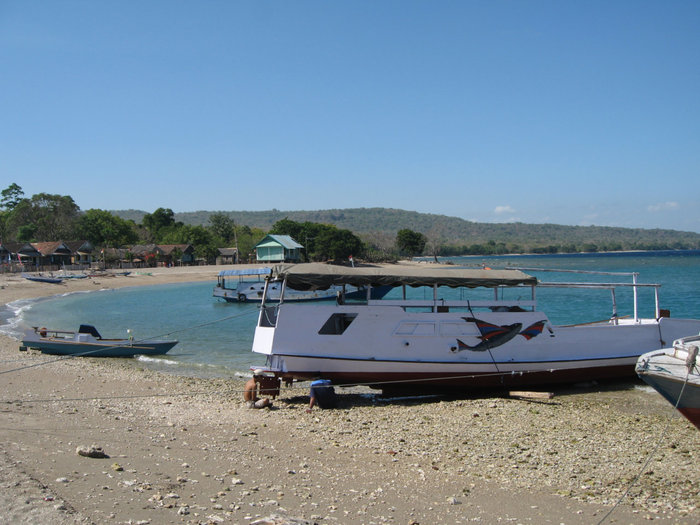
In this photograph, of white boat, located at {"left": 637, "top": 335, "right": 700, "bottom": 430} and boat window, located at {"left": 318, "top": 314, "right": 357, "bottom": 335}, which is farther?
boat window, located at {"left": 318, "top": 314, "right": 357, "bottom": 335}

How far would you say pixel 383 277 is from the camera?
14.4m

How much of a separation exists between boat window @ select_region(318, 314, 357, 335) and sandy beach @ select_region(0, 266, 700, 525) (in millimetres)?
1806

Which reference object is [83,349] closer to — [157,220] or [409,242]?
[409,242]

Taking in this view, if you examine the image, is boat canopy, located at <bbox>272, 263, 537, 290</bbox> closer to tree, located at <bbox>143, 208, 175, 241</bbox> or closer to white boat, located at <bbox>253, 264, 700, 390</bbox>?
white boat, located at <bbox>253, 264, 700, 390</bbox>

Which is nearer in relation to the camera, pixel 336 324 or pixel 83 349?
pixel 336 324

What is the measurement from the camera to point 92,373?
58.5 feet

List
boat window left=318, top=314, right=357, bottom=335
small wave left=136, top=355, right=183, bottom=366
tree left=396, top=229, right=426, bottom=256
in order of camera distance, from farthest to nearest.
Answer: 1. tree left=396, top=229, right=426, bottom=256
2. small wave left=136, top=355, right=183, bottom=366
3. boat window left=318, top=314, right=357, bottom=335

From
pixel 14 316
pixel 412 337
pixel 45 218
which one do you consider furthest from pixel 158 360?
pixel 45 218

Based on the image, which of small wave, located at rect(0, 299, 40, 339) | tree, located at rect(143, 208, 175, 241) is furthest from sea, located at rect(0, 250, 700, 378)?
tree, located at rect(143, 208, 175, 241)

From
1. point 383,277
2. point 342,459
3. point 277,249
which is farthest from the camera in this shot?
point 277,249

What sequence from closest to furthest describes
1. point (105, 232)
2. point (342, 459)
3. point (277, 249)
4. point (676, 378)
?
point (342, 459), point (676, 378), point (277, 249), point (105, 232)

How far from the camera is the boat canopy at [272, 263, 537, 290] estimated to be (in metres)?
14.3

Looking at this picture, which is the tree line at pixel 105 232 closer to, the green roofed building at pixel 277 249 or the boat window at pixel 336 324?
the green roofed building at pixel 277 249

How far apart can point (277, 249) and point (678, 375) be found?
77131mm
